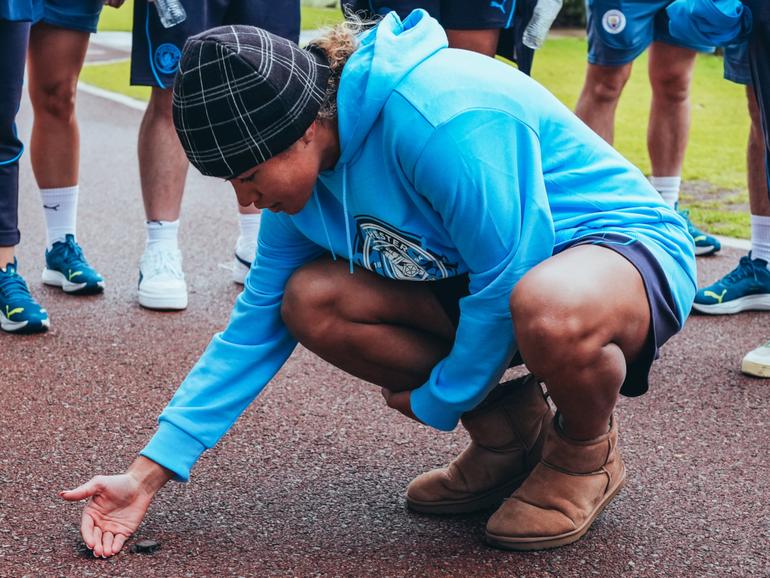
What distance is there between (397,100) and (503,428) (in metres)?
0.84

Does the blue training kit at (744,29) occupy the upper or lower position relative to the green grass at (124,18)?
upper

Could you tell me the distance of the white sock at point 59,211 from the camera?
425 centimetres

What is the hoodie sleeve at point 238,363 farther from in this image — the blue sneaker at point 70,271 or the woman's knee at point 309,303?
the blue sneaker at point 70,271

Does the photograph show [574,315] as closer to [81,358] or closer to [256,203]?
[256,203]

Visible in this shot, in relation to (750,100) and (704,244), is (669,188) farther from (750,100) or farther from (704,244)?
(750,100)

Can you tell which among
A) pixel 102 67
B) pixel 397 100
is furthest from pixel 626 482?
pixel 102 67

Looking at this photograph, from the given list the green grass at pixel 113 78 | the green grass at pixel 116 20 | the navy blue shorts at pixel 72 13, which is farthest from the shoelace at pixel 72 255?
the green grass at pixel 116 20

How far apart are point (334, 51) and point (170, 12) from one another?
6.17 ft

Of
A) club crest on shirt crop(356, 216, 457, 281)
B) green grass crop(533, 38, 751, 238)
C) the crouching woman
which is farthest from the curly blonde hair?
green grass crop(533, 38, 751, 238)

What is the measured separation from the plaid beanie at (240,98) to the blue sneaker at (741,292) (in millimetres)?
2442

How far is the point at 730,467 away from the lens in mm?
2809

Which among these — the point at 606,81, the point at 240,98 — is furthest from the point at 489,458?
the point at 606,81

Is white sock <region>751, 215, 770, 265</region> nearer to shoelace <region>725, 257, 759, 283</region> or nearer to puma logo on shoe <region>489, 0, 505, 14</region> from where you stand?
shoelace <region>725, 257, 759, 283</region>

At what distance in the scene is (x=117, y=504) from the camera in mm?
2342
